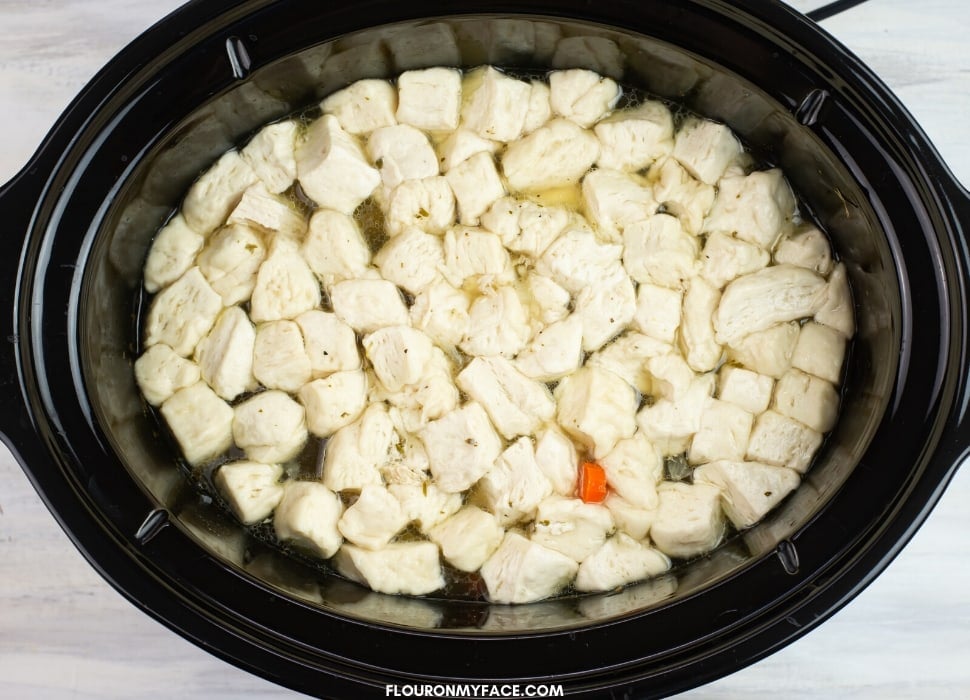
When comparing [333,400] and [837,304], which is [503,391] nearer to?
[333,400]

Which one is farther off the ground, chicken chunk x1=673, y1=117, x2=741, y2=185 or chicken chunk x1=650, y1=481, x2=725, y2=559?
chicken chunk x1=673, y1=117, x2=741, y2=185

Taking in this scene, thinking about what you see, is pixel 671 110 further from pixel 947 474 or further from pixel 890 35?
pixel 947 474

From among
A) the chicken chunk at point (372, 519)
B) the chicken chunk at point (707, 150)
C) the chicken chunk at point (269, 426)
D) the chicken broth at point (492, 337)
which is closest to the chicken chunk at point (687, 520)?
the chicken broth at point (492, 337)

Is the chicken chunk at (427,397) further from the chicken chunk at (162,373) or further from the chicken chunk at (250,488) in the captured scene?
the chicken chunk at (162,373)

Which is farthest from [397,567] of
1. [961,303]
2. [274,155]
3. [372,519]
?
[961,303]

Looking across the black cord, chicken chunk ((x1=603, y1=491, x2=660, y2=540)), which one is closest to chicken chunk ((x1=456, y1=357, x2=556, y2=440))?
chicken chunk ((x1=603, y1=491, x2=660, y2=540))

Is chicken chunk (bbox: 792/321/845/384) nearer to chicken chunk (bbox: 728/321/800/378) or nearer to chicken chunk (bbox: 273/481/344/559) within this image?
chicken chunk (bbox: 728/321/800/378)
